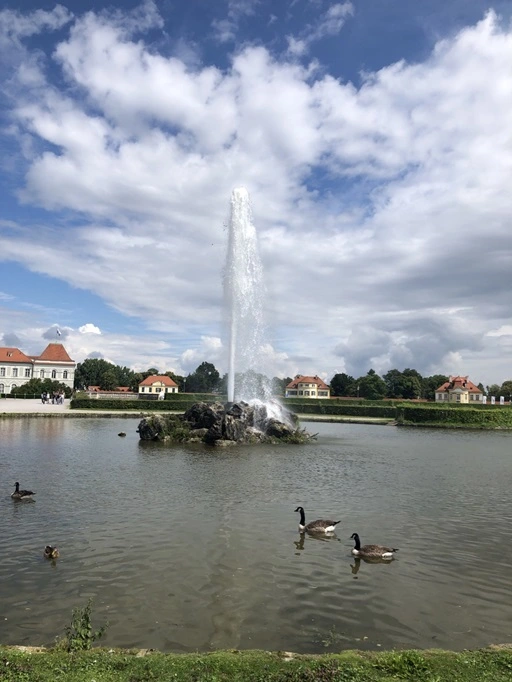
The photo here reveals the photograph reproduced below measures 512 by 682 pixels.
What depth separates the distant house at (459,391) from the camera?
16262 centimetres

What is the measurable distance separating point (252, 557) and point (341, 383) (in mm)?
172535

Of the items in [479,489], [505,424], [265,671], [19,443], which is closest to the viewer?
[265,671]

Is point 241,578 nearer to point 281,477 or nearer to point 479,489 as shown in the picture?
point 281,477

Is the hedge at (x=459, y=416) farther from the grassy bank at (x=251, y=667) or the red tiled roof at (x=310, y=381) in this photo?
the red tiled roof at (x=310, y=381)

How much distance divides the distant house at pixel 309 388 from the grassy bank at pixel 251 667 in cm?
18006

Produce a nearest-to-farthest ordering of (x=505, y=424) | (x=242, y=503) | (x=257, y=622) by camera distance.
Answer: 1. (x=257, y=622)
2. (x=242, y=503)
3. (x=505, y=424)

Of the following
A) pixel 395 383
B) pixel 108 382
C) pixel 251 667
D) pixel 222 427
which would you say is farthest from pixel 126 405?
pixel 395 383

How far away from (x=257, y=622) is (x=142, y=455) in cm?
2458

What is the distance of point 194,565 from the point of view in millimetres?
13297

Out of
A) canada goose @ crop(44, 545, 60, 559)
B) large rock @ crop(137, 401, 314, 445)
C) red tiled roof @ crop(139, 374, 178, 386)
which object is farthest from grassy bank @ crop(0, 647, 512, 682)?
red tiled roof @ crop(139, 374, 178, 386)

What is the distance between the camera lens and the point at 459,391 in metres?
163

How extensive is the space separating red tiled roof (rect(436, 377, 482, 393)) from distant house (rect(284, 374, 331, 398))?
1539 inches

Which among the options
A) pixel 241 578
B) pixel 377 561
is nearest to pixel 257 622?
pixel 241 578

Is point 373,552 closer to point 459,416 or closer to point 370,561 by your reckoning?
point 370,561
